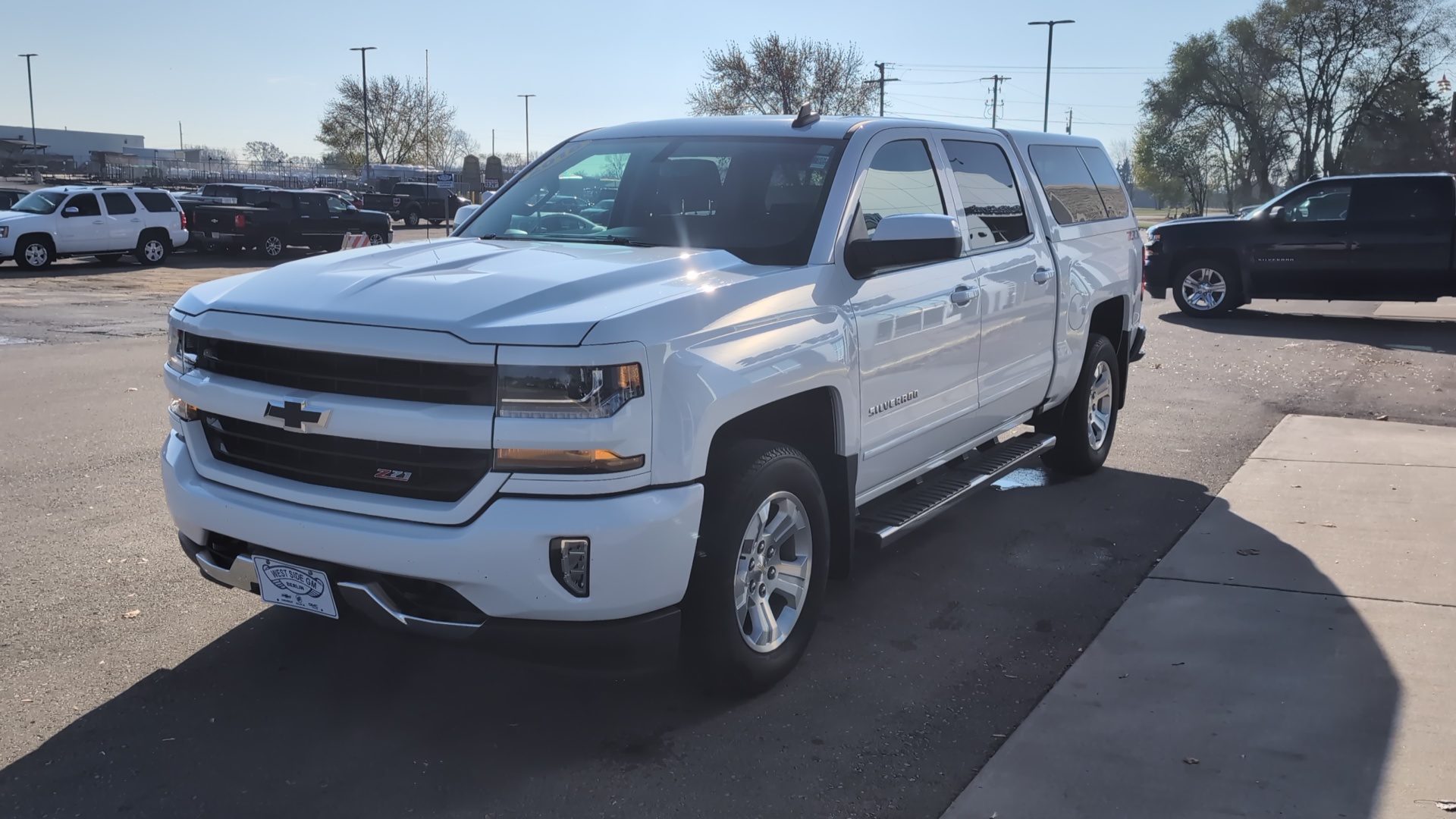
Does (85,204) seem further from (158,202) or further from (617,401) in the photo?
(617,401)

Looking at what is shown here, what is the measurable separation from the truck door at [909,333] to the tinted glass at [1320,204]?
12.4 meters

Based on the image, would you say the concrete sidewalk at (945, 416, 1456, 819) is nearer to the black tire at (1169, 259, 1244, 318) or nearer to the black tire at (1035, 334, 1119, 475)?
the black tire at (1035, 334, 1119, 475)

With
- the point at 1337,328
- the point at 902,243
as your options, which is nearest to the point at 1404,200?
the point at 1337,328

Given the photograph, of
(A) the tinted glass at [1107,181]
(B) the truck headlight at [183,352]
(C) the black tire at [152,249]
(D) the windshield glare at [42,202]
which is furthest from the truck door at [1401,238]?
(D) the windshield glare at [42,202]

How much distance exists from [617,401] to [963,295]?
2.24m

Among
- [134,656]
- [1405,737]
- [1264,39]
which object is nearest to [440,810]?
[134,656]

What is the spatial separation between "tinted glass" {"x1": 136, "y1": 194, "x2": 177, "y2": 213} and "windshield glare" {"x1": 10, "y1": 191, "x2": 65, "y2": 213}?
1.67 m

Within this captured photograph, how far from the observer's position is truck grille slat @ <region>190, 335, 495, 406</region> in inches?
129

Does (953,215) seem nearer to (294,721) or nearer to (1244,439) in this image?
(294,721)

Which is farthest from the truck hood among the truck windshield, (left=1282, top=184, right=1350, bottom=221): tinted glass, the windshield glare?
the windshield glare

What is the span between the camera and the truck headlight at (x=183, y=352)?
3.86 meters

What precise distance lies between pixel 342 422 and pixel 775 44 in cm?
5623

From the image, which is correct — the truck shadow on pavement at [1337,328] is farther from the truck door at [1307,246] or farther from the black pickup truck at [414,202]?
the black pickup truck at [414,202]

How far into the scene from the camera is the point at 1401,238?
592 inches
